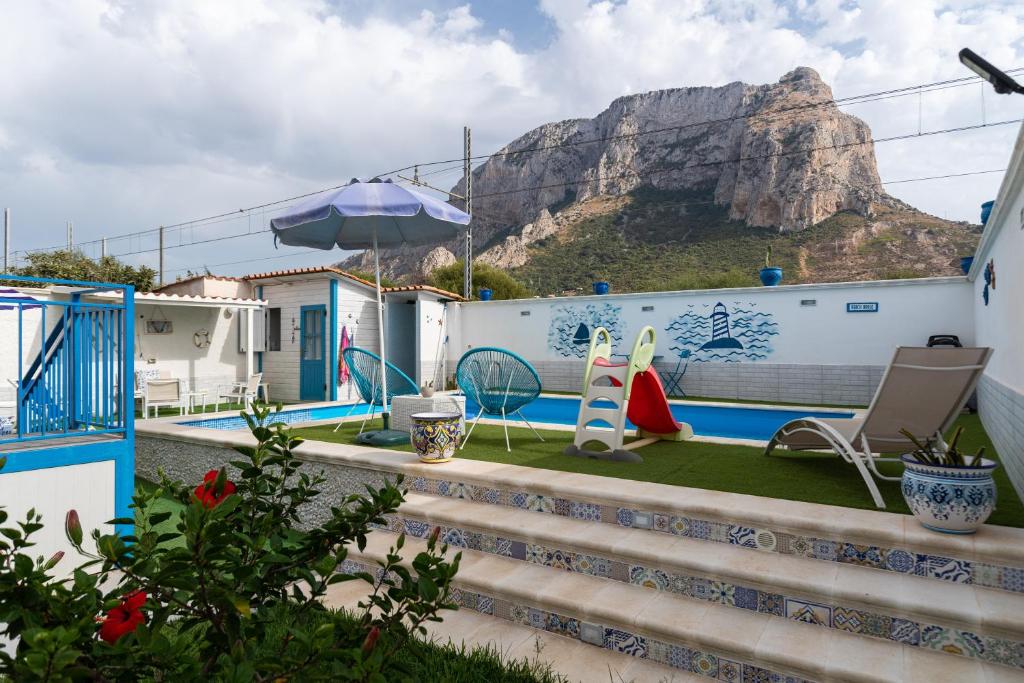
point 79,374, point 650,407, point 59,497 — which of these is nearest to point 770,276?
point 650,407

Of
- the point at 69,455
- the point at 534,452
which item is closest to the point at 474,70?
the point at 534,452

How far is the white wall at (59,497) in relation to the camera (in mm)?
3652

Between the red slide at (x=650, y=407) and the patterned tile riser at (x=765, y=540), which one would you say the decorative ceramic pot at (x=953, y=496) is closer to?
the patterned tile riser at (x=765, y=540)

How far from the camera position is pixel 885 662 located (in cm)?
233

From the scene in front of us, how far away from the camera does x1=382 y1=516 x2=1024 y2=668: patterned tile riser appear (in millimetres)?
2379

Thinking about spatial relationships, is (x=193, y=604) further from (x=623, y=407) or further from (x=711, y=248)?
(x=711, y=248)

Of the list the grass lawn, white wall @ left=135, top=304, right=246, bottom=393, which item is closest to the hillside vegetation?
white wall @ left=135, top=304, right=246, bottom=393

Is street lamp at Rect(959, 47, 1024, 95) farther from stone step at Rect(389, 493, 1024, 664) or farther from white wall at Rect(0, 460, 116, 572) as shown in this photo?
white wall at Rect(0, 460, 116, 572)

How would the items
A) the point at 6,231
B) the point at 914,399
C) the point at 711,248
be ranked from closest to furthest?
the point at 914,399
the point at 711,248
the point at 6,231

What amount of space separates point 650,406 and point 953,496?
300 cm

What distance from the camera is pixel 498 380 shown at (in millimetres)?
5305

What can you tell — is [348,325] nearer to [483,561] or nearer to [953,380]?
[483,561]

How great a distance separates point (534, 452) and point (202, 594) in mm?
3997

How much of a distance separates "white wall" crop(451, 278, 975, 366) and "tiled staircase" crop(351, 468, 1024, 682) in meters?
7.91
